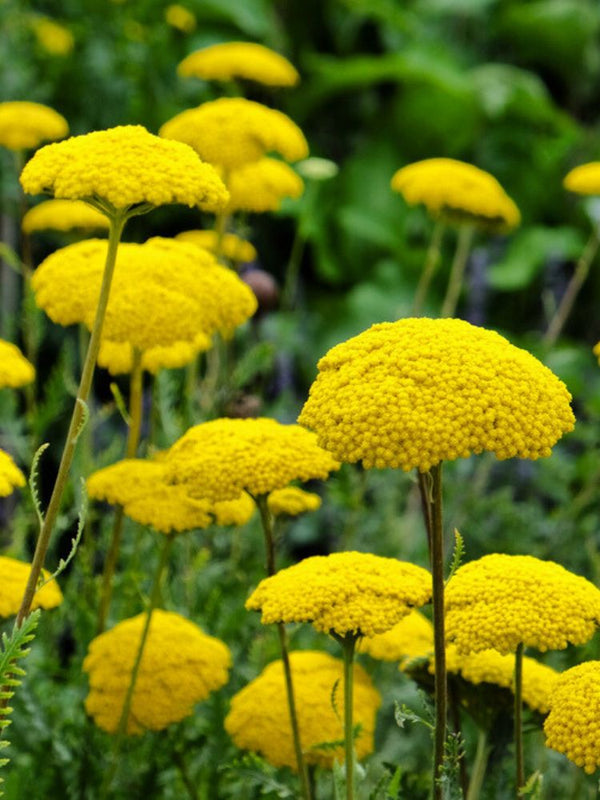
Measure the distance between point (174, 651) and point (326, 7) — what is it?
3498 mm

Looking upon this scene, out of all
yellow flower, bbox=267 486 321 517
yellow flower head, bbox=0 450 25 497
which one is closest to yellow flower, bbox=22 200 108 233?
yellow flower, bbox=267 486 321 517

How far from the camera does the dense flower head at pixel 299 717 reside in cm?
108

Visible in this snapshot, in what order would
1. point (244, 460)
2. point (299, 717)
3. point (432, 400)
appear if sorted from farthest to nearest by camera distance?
point (299, 717)
point (244, 460)
point (432, 400)

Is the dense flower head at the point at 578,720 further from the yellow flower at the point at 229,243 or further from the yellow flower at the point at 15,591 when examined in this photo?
the yellow flower at the point at 229,243

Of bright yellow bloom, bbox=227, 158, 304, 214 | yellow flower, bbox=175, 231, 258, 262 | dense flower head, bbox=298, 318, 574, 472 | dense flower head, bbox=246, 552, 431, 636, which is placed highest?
dense flower head, bbox=298, 318, 574, 472

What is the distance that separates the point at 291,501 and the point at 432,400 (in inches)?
17.5

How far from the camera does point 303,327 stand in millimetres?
3473

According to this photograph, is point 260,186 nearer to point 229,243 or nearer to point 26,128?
point 229,243

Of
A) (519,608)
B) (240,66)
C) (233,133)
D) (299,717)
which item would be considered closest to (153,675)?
(299,717)

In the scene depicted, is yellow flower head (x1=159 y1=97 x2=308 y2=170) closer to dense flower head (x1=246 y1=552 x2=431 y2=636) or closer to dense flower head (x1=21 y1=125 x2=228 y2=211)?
dense flower head (x1=21 y1=125 x2=228 y2=211)

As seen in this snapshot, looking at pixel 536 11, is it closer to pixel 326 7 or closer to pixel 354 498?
pixel 326 7

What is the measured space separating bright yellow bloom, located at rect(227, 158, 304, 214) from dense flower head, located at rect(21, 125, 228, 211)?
2.16 feet

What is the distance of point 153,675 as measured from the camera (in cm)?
114

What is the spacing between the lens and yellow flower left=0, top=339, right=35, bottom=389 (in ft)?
3.57
